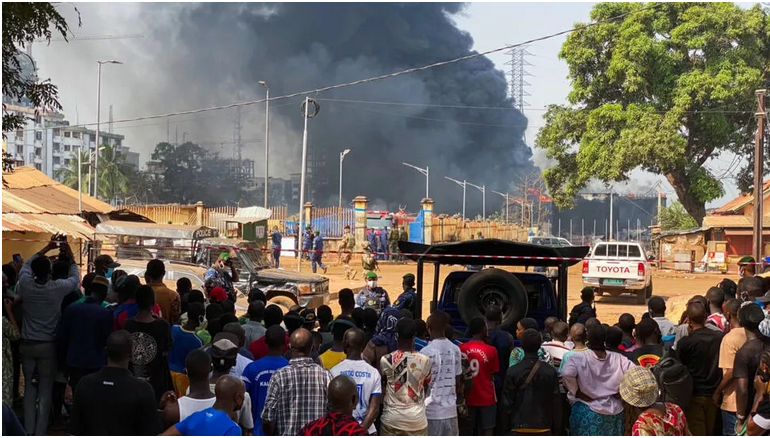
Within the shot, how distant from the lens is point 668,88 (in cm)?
3394

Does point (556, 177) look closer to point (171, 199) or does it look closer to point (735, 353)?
point (735, 353)

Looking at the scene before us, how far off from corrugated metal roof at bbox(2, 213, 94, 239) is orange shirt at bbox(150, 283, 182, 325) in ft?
30.7

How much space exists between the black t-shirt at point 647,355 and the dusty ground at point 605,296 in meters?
7.59

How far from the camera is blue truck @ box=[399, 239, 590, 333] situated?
8.55m

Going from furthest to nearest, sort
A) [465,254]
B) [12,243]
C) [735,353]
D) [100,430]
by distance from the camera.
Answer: [12,243] → [465,254] → [735,353] → [100,430]

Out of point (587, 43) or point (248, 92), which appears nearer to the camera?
point (587, 43)

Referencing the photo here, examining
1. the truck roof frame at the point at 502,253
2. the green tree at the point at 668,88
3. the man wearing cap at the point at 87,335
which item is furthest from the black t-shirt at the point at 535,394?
the green tree at the point at 668,88

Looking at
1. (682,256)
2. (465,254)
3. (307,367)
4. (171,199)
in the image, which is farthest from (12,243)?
(171,199)

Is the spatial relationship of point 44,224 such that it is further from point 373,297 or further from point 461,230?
point 461,230

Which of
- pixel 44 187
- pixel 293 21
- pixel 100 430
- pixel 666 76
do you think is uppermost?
pixel 293 21

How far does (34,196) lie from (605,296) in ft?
53.4

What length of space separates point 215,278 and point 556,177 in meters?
27.8

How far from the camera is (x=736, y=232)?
36.6 metres

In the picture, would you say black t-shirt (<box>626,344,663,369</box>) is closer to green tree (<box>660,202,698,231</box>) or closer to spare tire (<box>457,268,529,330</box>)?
spare tire (<box>457,268,529,330</box>)
